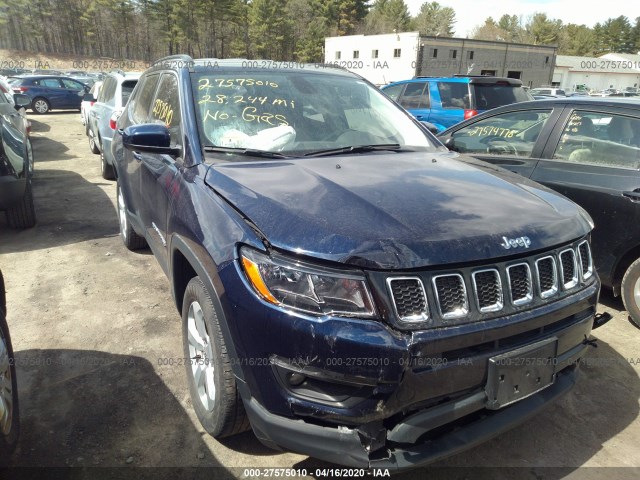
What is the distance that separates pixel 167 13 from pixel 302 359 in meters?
72.5

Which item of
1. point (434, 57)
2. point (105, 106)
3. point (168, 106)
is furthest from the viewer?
point (434, 57)

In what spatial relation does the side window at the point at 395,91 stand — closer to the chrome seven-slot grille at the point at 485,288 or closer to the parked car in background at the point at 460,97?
the parked car in background at the point at 460,97

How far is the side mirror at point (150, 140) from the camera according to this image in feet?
8.86

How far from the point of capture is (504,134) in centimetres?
454

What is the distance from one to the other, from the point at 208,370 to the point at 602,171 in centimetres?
328

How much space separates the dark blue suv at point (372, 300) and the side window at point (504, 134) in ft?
6.42

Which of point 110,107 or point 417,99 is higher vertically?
point 417,99

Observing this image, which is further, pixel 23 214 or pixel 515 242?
pixel 23 214

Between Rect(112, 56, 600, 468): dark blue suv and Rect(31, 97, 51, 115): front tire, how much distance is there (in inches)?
861

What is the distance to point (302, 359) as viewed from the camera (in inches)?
67.4

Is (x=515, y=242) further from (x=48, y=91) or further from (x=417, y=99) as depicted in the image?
(x=48, y=91)

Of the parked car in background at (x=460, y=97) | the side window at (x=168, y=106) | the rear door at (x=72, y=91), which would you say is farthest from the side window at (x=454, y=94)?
the rear door at (x=72, y=91)

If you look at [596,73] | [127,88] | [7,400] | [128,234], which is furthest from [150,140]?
[596,73]

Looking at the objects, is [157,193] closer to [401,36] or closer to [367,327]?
[367,327]
